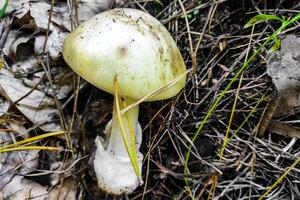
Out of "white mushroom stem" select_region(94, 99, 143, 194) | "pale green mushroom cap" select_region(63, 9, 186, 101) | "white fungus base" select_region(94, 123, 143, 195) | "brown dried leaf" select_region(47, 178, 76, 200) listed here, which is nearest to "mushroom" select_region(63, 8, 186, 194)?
"pale green mushroom cap" select_region(63, 9, 186, 101)

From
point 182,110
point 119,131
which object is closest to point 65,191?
point 119,131

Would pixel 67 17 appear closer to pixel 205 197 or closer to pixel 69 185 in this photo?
pixel 69 185

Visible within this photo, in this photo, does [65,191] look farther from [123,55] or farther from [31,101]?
[123,55]

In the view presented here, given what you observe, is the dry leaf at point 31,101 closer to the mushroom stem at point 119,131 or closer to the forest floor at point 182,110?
the forest floor at point 182,110

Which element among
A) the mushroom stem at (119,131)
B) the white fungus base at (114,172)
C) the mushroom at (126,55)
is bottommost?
the white fungus base at (114,172)

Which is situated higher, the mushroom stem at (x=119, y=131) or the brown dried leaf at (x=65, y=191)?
the mushroom stem at (x=119, y=131)

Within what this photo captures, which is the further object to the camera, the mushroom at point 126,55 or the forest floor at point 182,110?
the forest floor at point 182,110

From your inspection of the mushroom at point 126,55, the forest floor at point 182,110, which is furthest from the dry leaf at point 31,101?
the mushroom at point 126,55

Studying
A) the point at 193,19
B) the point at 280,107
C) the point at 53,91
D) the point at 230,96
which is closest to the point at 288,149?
the point at 280,107
